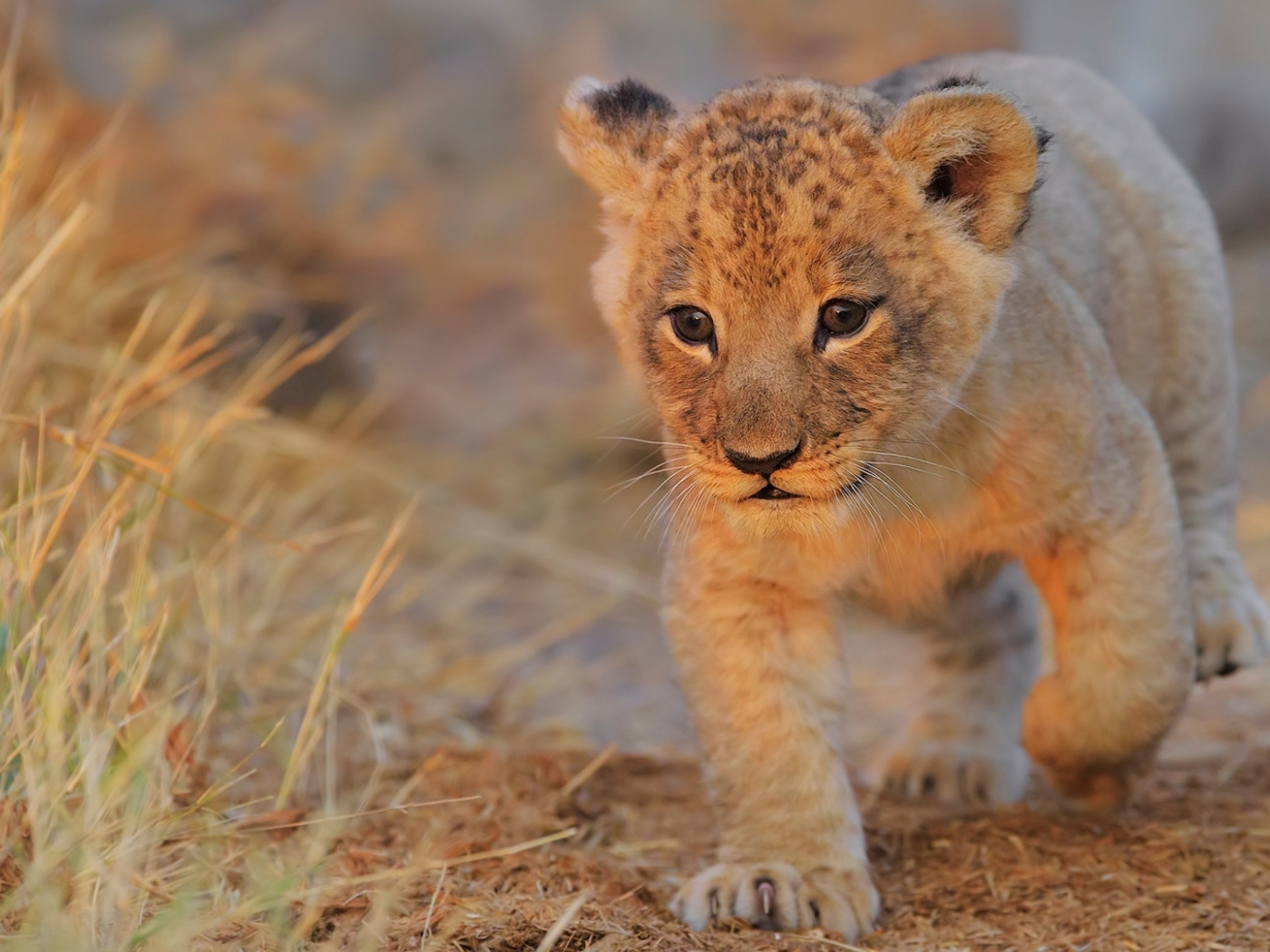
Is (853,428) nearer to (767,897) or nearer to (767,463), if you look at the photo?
(767,463)

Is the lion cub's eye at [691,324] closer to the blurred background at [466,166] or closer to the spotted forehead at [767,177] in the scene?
the spotted forehead at [767,177]

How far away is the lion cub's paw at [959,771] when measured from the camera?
164 inches

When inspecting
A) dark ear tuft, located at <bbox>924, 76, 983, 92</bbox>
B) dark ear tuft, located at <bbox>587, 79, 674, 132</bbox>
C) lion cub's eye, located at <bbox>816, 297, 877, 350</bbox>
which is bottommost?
lion cub's eye, located at <bbox>816, 297, 877, 350</bbox>

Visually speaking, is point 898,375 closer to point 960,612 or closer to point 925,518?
point 925,518

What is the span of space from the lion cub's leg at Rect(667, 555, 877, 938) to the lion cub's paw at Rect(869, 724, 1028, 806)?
88cm

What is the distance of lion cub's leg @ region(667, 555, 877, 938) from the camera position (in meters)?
3.17

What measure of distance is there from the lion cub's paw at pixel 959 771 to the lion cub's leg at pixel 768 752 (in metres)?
0.88

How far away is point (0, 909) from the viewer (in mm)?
2436

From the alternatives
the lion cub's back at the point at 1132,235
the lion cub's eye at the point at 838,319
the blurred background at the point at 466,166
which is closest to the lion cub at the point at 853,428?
the lion cub's eye at the point at 838,319

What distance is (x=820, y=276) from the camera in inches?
119

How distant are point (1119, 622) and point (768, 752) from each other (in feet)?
2.69

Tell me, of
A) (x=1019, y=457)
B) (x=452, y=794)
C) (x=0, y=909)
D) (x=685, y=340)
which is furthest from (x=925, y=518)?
(x=0, y=909)

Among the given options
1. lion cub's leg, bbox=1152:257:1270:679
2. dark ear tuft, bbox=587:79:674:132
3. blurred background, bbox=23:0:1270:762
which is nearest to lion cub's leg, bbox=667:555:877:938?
dark ear tuft, bbox=587:79:674:132

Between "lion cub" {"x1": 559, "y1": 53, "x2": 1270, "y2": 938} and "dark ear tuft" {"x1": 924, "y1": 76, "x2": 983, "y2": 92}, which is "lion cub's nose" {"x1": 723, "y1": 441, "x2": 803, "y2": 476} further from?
"dark ear tuft" {"x1": 924, "y1": 76, "x2": 983, "y2": 92}
